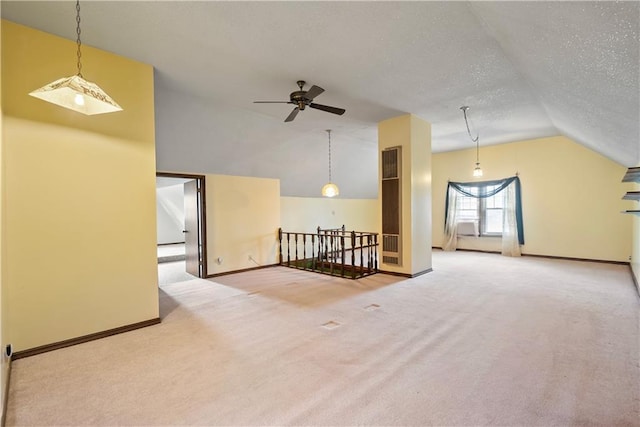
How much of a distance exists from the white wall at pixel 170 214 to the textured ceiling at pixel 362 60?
4.96 meters

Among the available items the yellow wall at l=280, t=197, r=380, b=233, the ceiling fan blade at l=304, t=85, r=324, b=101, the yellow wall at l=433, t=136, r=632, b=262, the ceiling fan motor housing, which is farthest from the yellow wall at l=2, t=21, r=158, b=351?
the yellow wall at l=433, t=136, r=632, b=262

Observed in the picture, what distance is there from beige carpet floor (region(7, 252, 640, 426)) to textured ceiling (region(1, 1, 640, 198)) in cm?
210

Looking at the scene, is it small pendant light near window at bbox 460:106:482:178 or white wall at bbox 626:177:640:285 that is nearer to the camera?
white wall at bbox 626:177:640:285

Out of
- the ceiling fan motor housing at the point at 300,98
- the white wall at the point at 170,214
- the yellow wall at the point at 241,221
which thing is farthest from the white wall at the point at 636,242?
the white wall at the point at 170,214

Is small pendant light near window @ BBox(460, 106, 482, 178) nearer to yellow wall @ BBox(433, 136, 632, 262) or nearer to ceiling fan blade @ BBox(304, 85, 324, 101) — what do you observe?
yellow wall @ BBox(433, 136, 632, 262)

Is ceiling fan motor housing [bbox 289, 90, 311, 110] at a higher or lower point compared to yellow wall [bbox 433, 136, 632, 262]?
higher

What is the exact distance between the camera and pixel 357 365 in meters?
2.33

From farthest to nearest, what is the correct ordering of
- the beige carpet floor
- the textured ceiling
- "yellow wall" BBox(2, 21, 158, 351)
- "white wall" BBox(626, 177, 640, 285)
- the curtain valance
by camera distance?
1. the curtain valance
2. "white wall" BBox(626, 177, 640, 285)
3. "yellow wall" BBox(2, 21, 158, 351)
4. the textured ceiling
5. the beige carpet floor

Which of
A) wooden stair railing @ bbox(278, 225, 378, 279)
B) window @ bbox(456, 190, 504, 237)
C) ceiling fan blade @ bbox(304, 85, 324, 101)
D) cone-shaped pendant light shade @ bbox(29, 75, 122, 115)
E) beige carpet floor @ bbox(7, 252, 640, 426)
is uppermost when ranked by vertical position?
ceiling fan blade @ bbox(304, 85, 324, 101)

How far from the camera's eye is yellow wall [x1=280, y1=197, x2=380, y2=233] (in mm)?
7766

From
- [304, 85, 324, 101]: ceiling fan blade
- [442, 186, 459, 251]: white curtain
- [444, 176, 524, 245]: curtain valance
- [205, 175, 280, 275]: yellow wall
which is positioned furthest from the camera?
[442, 186, 459, 251]: white curtain

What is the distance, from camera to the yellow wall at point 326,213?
777 centimetres

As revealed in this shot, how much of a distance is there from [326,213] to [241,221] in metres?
3.24

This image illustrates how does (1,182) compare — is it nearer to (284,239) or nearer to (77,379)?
(77,379)
